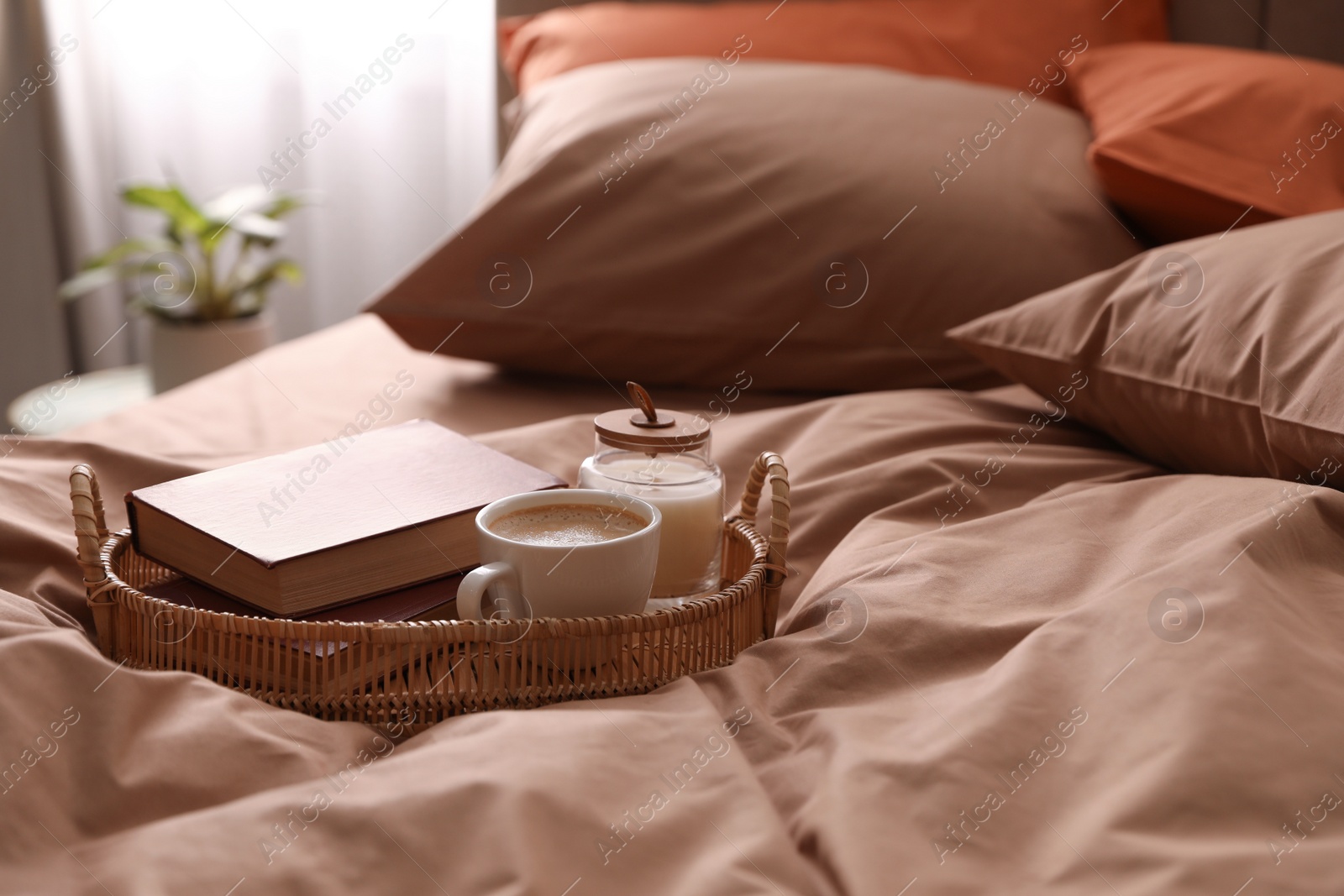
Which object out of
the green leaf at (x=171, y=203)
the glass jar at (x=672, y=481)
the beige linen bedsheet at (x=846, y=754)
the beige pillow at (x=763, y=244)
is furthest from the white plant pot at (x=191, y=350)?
A: the glass jar at (x=672, y=481)

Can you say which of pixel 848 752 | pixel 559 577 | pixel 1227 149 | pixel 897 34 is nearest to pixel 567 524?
pixel 559 577

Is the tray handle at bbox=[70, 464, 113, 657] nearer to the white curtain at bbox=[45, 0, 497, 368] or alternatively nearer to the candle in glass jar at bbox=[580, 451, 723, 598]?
the candle in glass jar at bbox=[580, 451, 723, 598]

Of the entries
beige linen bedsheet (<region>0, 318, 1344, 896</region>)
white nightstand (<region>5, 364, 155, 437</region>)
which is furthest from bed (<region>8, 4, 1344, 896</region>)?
white nightstand (<region>5, 364, 155, 437</region>)

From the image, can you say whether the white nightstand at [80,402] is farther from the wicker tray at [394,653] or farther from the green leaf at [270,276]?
the wicker tray at [394,653]

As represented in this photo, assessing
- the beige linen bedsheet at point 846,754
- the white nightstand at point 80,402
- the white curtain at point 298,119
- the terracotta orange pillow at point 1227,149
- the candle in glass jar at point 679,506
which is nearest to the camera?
the beige linen bedsheet at point 846,754

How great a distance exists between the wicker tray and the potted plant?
1.28 metres

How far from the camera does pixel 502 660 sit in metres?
0.52

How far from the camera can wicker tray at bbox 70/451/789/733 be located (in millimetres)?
509

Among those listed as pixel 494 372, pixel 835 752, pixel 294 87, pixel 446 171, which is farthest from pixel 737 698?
pixel 294 87

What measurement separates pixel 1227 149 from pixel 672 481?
696 millimetres

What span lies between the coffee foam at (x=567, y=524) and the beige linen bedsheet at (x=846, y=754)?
0.08 metres

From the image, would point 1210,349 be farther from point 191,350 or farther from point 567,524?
point 191,350

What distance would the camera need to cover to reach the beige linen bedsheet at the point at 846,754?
40cm

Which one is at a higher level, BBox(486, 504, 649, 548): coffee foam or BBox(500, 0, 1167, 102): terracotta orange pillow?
BBox(500, 0, 1167, 102): terracotta orange pillow
